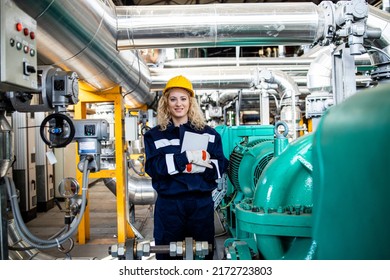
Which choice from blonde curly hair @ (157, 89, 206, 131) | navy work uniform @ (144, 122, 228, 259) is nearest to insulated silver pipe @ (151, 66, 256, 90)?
blonde curly hair @ (157, 89, 206, 131)

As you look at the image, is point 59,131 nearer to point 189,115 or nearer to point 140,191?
point 189,115

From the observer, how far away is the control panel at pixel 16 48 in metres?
0.98

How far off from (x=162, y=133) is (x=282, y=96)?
2834 millimetres

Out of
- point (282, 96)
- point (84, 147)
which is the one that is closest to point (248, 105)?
point (282, 96)

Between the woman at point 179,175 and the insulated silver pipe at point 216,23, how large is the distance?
0.60 metres

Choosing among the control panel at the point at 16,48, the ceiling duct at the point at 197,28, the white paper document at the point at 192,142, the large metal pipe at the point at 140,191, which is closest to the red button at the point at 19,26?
the control panel at the point at 16,48

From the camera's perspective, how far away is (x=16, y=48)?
104 cm

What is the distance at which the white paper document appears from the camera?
158cm

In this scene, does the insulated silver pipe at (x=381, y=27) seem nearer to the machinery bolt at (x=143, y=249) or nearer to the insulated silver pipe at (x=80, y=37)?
the insulated silver pipe at (x=80, y=37)

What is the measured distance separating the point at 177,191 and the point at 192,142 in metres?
0.26

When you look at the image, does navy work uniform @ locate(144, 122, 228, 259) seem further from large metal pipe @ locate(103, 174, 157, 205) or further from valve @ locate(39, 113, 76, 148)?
large metal pipe @ locate(103, 174, 157, 205)

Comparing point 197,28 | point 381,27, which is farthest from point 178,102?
point 381,27
